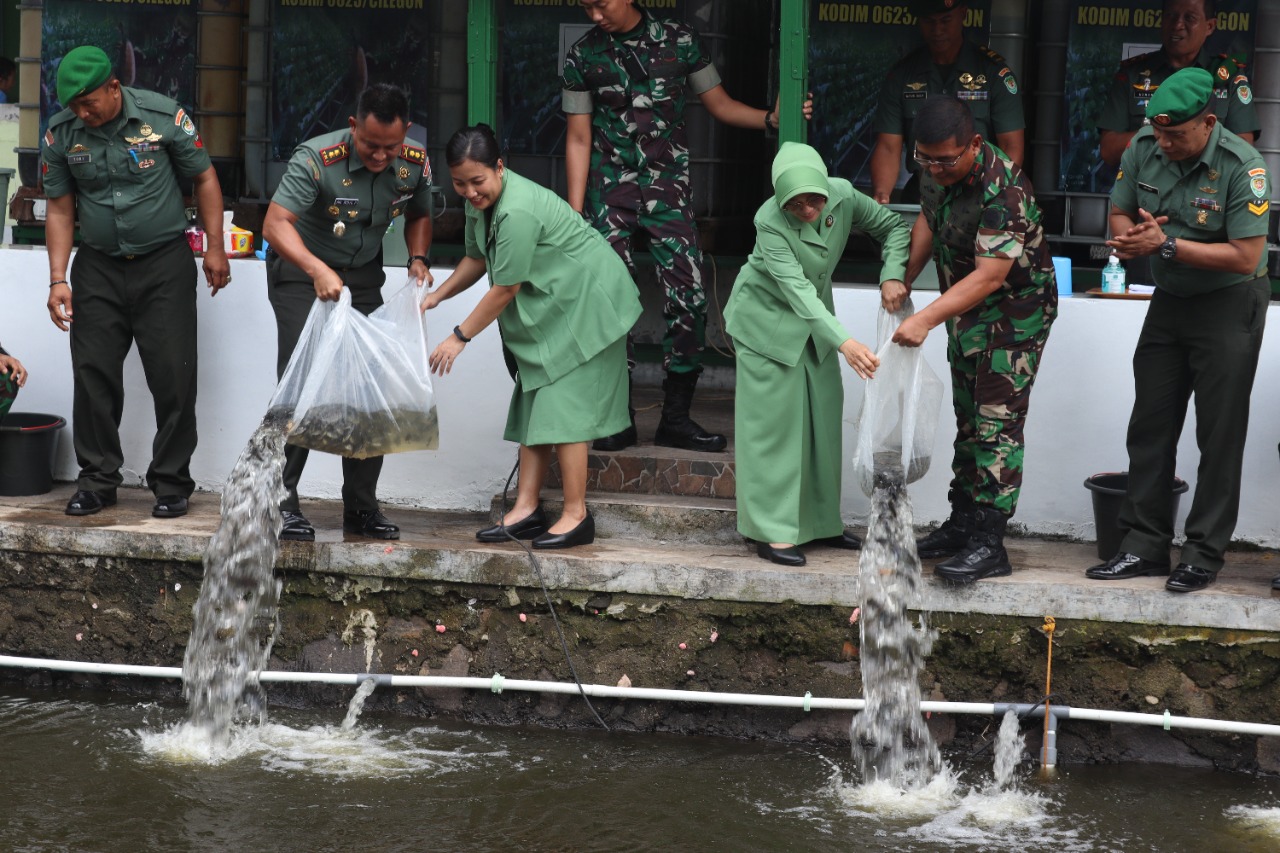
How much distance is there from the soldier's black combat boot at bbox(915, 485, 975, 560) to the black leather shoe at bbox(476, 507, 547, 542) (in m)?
1.43

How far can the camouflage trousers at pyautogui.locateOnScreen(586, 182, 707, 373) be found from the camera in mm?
6488

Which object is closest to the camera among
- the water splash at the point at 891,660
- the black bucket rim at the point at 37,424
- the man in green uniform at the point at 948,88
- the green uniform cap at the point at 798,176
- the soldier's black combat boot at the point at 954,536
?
the green uniform cap at the point at 798,176

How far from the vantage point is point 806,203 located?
5.33 m

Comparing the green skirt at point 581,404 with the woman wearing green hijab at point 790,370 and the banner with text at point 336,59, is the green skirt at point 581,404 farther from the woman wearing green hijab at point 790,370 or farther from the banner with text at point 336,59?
the banner with text at point 336,59

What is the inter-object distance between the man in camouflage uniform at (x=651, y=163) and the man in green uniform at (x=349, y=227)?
2.66 feet

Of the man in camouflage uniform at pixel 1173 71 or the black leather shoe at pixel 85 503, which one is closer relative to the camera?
the black leather shoe at pixel 85 503

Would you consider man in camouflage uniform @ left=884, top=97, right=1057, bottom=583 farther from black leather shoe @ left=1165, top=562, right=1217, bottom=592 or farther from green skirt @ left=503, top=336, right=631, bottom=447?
green skirt @ left=503, top=336, right=631, bottom=447

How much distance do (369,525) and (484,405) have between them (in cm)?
81

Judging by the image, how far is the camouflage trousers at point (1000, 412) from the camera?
5418 millimetres

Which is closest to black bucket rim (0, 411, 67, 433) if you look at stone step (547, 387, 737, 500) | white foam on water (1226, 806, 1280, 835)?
stone step (547, 387, 737, 500)

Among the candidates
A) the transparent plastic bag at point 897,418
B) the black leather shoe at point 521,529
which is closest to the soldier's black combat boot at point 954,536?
the transparent plastic bag at point 897,418

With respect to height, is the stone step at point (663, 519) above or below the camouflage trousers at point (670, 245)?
below

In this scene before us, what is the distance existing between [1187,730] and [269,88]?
6.20m

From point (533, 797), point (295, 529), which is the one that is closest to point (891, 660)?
point (533, 797)
